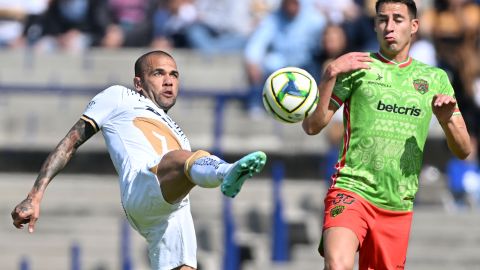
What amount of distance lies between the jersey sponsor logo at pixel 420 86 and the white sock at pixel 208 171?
1843mm

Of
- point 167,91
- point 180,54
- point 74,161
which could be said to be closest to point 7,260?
point 74,161

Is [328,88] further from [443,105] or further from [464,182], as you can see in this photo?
[464,182]

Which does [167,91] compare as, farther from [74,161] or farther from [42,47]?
[42,47]

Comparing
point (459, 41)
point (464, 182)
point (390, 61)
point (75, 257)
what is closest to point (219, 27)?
point (459, 41)

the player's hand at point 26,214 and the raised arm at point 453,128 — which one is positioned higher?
the raised arm at point 453,128

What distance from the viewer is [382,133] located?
930cm

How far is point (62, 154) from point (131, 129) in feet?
1.74

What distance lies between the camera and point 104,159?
16078 millimetres

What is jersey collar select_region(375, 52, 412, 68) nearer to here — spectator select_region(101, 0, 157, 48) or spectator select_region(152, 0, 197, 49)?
spectator select_region(152, 0, 197, 49)

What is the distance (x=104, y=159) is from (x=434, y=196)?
4060mm

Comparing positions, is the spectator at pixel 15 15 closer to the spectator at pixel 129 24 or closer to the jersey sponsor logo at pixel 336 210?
the spectator at pixel 129 24

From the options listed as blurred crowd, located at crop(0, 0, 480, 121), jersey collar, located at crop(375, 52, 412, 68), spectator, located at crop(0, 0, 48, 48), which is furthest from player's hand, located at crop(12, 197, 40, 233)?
spectator, located at crop(0, 0, 48, 48)

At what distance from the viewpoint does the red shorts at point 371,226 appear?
920 cm

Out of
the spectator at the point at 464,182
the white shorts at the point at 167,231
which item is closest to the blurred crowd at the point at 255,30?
the spectator at the point at 464,182
